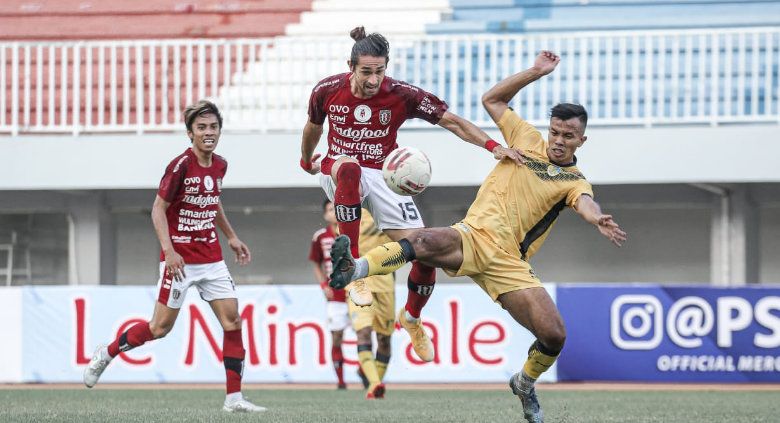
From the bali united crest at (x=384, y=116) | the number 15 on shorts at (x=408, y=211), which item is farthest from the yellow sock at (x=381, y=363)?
the bali united crest at (x=384, y=116)

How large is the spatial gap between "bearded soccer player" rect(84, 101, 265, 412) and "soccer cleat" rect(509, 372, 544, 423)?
2118 mm

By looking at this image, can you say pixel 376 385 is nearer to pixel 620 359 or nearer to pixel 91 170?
pixel 620 359

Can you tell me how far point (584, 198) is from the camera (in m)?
7.30

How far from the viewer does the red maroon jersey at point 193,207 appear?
868 centimetres

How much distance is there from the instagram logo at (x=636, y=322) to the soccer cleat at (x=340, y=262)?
8372 mm

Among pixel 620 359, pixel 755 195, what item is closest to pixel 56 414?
pixel 620 359

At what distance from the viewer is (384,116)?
8.04 meters

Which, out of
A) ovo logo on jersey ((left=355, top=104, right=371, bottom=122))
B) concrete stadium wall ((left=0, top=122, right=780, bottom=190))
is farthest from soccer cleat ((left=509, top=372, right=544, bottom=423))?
concrete stadium wall ((left=0, top=122, right=780, bottom=190))

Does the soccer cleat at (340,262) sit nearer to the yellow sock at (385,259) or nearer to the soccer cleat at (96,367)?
the yellow sock at (385,259)

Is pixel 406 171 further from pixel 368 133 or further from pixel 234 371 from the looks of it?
pixel 234 371

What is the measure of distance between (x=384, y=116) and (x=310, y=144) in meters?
0.59

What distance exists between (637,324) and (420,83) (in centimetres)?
400

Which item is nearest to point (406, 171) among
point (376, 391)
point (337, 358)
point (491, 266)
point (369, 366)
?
point (491, 266)

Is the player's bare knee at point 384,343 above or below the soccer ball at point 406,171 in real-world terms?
below
